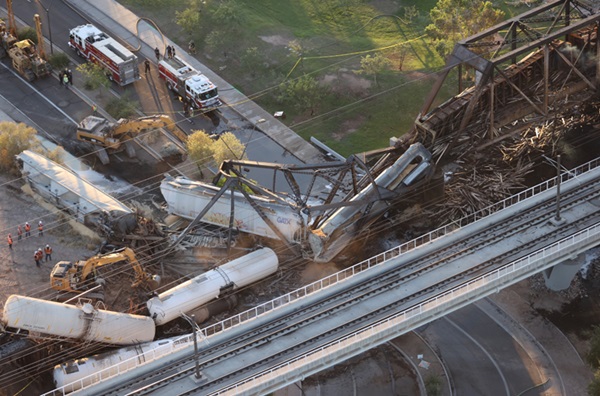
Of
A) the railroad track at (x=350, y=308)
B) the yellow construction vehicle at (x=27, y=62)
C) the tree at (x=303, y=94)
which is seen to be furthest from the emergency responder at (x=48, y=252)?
the tree at (x=303, y=94)

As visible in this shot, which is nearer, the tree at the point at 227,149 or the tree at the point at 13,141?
the tree at the point at 227,149

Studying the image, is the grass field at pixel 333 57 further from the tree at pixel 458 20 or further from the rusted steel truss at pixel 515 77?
the rusted steel truss at pixel 515 77

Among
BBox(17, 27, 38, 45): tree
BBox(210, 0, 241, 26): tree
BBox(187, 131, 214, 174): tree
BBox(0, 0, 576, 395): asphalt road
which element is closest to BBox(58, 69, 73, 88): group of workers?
BBox(0, 0, 576, 395): asphalt road

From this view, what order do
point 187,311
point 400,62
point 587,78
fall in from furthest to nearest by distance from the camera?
point 400,62 → point 587,78 → point 187,311

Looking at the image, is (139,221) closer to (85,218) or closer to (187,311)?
(85,218)

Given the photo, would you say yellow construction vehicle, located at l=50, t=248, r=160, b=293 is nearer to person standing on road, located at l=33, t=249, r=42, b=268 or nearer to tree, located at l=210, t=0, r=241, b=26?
person standing on road, located at l=33, t=249, r=42, b=268

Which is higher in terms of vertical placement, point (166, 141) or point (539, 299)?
point (166, 141)

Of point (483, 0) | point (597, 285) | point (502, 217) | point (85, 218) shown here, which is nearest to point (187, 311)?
point (85, 218)
